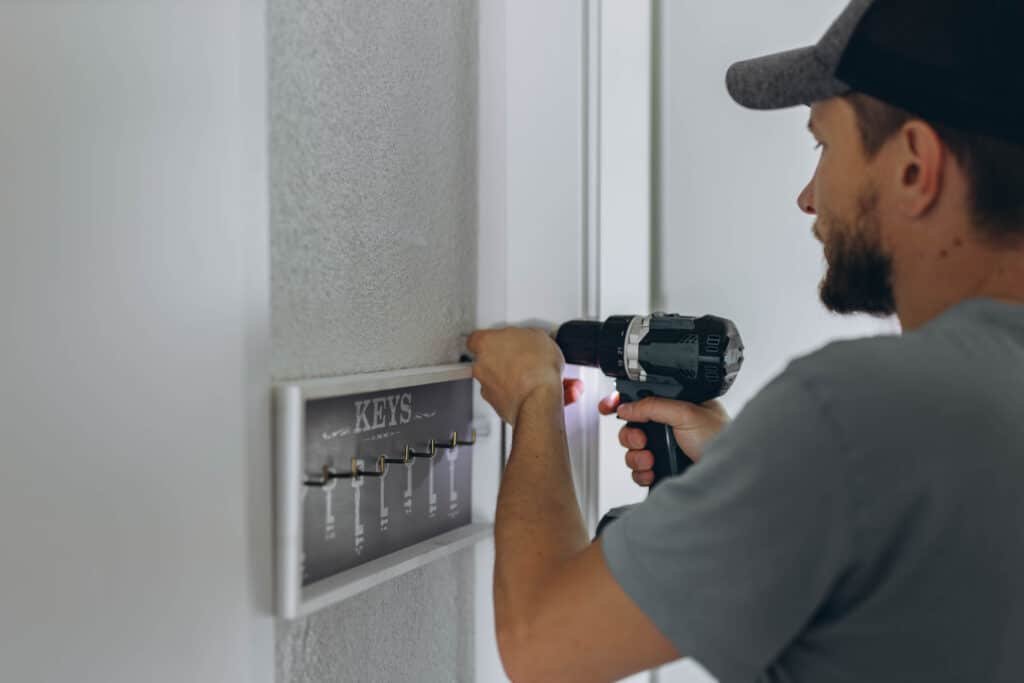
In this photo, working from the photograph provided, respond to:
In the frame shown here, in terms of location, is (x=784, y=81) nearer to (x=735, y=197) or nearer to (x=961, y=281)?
(x=961, y=281)

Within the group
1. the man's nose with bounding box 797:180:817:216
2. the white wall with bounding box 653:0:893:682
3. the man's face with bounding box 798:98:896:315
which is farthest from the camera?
the white wall with bounding box 653:0:893:682

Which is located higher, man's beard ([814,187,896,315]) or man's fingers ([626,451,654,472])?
man's beard ([814,187,896,315])

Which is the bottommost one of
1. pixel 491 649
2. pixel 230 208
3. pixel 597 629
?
pixel 491 649

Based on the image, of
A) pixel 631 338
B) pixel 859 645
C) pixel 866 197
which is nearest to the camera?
pixel 859 645

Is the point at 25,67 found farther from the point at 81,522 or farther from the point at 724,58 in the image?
the point at 724,58

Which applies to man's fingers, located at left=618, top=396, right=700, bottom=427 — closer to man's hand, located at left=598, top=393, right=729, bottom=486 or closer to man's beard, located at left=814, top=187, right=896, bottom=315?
man's hand, located at left=598, top=393, right=729, bottom=486

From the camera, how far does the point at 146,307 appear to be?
1.86ft

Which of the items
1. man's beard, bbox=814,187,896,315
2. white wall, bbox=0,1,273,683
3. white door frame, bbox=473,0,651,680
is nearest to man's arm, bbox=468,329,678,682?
white door frame, bbox=473,0,651,680

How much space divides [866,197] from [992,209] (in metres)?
0.10

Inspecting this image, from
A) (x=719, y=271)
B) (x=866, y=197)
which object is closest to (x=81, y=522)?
(x=866, y=197)

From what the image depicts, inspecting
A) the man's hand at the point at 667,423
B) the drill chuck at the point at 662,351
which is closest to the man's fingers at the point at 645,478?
the man's hand at the point at 667,423

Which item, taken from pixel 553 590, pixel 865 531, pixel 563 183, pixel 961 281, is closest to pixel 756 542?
pixel 865 531

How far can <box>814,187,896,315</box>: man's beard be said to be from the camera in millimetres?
738

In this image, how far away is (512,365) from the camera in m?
0.96
